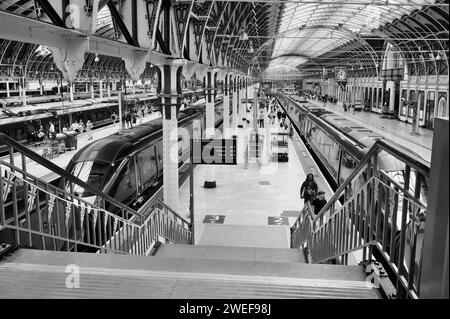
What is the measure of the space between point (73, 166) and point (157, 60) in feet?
13.2

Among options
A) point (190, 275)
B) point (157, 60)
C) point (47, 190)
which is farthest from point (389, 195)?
point (157, 60)

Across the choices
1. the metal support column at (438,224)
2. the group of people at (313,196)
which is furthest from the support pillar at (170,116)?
the metal support column at (438,224)

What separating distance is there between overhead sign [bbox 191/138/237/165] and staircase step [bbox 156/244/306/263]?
2.26m

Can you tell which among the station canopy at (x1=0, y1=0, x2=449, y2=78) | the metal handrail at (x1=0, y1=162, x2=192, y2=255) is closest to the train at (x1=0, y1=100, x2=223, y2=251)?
the metal handrail at (x1=0, y1=162, x2=192, y2=255)

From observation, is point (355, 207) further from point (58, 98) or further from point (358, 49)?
point (358, 49)

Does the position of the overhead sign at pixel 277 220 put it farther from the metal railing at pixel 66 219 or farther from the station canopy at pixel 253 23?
the station canopy at pixel 253 23

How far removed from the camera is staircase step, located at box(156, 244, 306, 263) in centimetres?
859

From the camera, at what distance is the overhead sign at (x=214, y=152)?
35.4ft

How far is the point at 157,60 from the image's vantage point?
12.1 metres

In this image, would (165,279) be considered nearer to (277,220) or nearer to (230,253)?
(230,253)

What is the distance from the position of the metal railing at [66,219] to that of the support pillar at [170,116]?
4.08ft

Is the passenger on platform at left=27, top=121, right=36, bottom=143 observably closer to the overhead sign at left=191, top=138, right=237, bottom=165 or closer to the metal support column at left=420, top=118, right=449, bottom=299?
the overhead sign at left=191, top=138, right=237, bottom=165

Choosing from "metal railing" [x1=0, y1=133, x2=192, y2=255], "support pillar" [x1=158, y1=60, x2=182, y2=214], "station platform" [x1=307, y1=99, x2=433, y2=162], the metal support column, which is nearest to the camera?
the metal support column
